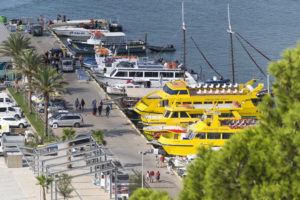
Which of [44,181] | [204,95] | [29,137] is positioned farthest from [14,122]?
[44,181]

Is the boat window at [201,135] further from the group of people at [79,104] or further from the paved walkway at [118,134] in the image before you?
the group of people at [79,104]

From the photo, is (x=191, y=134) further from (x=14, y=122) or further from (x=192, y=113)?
(x=14, y=122)

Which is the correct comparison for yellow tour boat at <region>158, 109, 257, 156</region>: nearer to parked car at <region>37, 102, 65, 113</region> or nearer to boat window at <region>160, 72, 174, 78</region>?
parked car at <region>37, 102, 65, 113</region>

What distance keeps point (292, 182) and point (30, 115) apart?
4573 cm

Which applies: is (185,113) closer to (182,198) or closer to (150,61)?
(150,61)

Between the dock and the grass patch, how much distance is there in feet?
4.72

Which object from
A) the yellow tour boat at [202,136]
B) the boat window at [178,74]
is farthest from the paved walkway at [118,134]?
the boat window at [178,74]

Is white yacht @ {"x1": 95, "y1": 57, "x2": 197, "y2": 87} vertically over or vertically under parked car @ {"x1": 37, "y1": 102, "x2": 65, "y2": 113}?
over

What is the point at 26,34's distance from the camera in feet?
330

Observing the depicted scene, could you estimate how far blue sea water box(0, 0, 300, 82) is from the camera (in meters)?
103

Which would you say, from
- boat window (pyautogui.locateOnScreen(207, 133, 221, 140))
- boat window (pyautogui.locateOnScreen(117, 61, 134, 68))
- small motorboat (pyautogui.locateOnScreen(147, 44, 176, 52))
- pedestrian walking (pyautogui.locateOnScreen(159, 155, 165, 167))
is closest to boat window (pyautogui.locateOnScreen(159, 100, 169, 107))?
boat window (pyautogui.locateOnScreen(207, 133, 221, 140))

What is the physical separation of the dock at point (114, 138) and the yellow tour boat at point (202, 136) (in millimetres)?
2012

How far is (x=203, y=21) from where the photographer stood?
12588 cm

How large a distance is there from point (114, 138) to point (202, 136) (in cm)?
796
